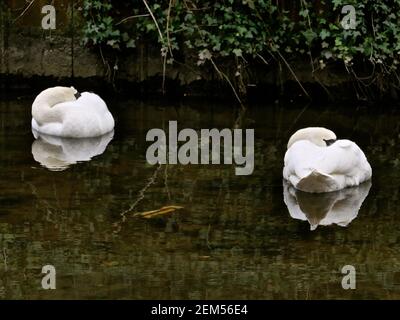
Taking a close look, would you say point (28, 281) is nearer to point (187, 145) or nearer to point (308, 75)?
point (187, 145)

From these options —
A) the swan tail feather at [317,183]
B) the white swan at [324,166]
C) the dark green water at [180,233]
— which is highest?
the white swan at [324,166]

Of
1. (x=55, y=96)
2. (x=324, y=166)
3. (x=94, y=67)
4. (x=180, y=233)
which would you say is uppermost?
(x=94, y=67)

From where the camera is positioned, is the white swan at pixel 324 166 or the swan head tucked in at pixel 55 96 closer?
the white swan at pixel 324 166

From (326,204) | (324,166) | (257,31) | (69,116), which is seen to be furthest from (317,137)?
(257,31)

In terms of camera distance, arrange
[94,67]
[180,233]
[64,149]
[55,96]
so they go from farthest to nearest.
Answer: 1. [94,67]
2. [55,96]
3. [64,149]
4. [180,233]

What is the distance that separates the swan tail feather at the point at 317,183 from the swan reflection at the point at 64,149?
2.05 metres

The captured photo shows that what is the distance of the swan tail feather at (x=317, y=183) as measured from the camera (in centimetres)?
793

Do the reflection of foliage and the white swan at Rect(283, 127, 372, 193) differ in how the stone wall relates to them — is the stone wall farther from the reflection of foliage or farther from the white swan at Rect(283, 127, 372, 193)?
the white swan at Rect(283, 127, 372, 193)

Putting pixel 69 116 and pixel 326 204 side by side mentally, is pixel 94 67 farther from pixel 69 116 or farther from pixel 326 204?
pixel 326 204

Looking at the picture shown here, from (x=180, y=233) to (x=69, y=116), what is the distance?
11.0 feet

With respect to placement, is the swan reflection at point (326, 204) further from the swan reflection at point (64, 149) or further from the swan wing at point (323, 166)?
the swan reflection at point (64, 149)

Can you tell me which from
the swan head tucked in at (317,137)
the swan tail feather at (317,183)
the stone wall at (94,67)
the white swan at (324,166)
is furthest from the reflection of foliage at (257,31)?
the swan tail feather at (317,183)

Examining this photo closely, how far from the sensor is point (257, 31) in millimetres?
11938

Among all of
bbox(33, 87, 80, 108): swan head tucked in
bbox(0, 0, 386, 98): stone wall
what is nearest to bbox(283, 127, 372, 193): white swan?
bbox(33, 87, 80, 108): swan head tucked in
